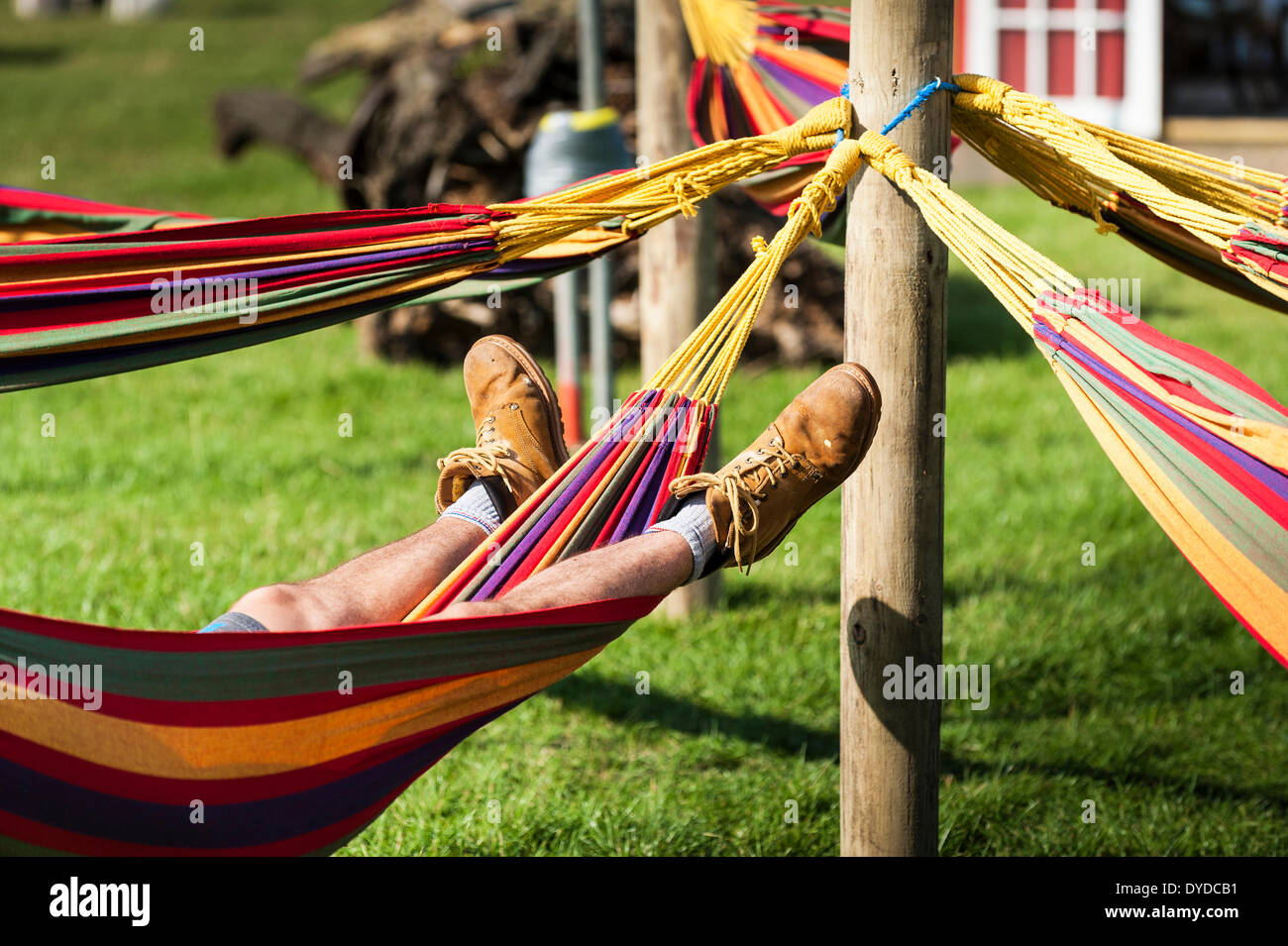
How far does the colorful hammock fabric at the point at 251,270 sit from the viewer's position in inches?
64.3

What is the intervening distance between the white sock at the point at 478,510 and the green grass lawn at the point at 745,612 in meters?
0.59

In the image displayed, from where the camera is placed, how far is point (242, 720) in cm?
141

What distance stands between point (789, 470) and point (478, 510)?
1.59 feet

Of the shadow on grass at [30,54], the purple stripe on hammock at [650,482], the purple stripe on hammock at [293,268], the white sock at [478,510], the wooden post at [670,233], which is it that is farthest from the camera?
the shadow on grass at [30,54]

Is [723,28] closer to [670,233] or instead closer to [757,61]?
[757,61]

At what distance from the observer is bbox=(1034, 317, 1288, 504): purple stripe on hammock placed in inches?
58.4

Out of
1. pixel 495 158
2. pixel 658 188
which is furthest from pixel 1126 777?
pixel 495 158

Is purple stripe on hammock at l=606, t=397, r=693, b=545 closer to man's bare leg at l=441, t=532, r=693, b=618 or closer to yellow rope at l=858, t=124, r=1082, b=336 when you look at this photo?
man's bare leg at l=441, t=532, r=693, b=618

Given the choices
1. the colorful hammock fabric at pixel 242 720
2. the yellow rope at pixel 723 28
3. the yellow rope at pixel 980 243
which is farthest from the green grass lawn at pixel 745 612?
the yellow rope at pixel 723 28

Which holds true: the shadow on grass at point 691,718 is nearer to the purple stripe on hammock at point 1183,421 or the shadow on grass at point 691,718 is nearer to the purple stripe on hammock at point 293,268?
the purple stripe on hammock at point 1183,421

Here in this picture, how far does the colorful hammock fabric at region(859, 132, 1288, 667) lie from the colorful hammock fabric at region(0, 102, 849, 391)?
35 cm

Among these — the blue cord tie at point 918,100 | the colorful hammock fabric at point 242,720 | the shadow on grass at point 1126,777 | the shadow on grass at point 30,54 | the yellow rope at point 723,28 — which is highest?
the shadow on grass at point 30,54

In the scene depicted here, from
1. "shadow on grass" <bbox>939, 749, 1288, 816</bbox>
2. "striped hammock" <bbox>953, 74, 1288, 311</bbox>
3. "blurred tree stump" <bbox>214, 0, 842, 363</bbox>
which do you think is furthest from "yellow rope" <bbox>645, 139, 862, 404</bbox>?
"blurred tree stump" <bbox>214, 0, 842, 363</bbox>

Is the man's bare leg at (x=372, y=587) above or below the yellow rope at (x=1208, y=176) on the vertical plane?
below
